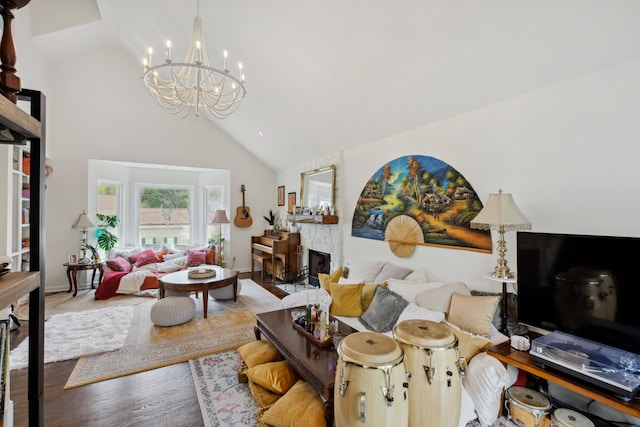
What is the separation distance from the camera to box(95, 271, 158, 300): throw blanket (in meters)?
4.44

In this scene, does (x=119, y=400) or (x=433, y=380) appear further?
(x=119, y=400)

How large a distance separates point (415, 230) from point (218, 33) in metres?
3.44

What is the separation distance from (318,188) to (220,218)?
2.41 meters

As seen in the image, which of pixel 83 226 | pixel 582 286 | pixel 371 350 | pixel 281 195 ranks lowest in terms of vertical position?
pixel 371 350

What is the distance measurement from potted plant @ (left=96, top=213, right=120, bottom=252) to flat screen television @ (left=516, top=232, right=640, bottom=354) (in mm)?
6318

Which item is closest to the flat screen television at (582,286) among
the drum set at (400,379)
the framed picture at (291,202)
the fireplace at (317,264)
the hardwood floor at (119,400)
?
the drum set at (400,379)

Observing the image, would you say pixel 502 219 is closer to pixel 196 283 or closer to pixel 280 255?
pixel 196 283

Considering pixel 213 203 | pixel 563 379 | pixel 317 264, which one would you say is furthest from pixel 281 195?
pixel 563 379

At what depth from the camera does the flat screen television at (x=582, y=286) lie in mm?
1577

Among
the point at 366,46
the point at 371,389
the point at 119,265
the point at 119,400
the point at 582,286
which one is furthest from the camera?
the point at 119,265

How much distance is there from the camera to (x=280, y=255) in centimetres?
554

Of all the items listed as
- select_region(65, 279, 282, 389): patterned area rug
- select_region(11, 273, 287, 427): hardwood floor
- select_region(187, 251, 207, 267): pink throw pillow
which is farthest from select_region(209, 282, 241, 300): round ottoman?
select_region(11, 273, 287, 427): hardwood floor

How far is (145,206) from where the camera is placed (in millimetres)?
6285

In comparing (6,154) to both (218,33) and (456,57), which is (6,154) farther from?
(456,57)
